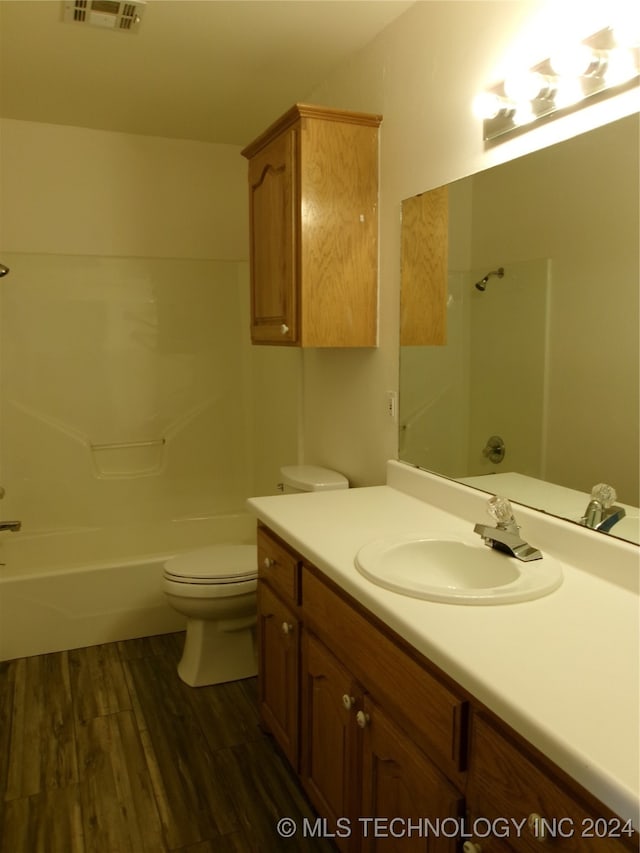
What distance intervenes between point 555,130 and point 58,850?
2.23 meters

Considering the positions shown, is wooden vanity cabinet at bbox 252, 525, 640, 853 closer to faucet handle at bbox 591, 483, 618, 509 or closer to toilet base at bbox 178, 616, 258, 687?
toilet base at bbox 178, 616, 258, 687

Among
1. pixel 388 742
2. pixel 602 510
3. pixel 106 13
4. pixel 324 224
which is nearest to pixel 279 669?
pixel 388 742

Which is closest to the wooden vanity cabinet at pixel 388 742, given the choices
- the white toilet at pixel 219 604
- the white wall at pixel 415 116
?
the white toilet at pixel 219 604

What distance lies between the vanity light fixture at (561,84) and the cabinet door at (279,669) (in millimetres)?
1461

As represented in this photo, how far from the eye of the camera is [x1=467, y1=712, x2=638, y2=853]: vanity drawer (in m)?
0.84

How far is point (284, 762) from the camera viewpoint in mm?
2139

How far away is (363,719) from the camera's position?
144cm

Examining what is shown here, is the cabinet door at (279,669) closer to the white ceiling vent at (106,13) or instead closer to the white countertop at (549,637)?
the white countertop at (549,637)

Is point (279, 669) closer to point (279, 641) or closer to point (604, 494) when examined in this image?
point (279, 641)

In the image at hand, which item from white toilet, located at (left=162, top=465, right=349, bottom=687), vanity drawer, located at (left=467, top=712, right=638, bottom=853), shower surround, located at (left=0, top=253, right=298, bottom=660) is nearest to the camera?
vanity drawer, located at (left=467, top=712, right=638, bottom=853)

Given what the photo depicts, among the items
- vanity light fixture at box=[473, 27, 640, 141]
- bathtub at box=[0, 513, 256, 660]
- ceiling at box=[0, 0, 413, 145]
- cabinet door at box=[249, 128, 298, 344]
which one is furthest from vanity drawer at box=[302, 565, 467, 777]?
ceiling at box=[0, 0, 413, 145]

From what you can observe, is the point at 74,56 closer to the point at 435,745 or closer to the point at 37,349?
the point at 37,349

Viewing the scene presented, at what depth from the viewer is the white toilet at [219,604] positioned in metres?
2.51

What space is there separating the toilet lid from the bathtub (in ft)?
1.31
